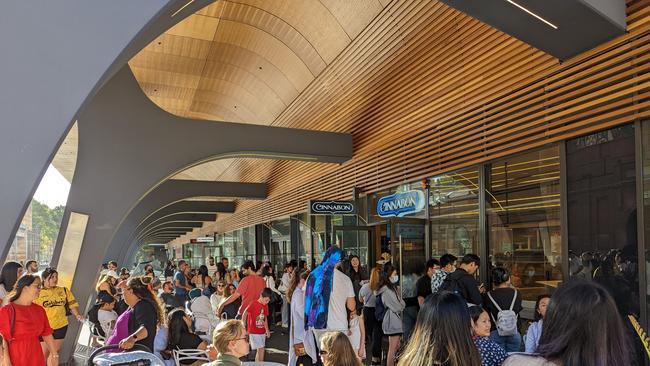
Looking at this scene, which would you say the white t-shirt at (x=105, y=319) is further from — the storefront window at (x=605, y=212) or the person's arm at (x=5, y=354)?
the storefront window at (x=605, y=212)

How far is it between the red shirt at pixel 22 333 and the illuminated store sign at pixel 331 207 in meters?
7.07

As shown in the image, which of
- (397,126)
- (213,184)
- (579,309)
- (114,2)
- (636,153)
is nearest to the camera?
(579,309)

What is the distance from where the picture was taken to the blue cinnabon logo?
32.7 ft

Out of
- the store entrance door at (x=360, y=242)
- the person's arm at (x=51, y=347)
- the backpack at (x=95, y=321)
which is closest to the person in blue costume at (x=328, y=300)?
the person's arm at (x=51, y=347)

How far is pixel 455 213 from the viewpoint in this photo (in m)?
8.93

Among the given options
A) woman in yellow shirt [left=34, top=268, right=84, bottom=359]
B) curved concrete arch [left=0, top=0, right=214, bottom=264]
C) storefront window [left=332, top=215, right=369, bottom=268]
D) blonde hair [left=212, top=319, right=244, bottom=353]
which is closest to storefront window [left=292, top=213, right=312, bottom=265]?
storefront window [left=332, top=215, right=369, bottom=268]

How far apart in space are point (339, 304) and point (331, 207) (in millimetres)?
6472

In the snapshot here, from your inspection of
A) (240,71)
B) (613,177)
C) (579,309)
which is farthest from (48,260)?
(579,309)

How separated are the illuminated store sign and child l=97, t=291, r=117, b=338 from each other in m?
4.49

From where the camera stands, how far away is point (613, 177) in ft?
19.1

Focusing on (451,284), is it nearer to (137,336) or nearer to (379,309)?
(379,309)

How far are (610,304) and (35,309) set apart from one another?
4866mm

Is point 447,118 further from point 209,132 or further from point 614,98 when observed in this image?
point 209,132

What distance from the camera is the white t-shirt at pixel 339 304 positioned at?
5.20 m
